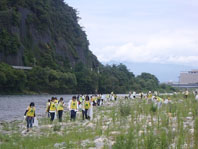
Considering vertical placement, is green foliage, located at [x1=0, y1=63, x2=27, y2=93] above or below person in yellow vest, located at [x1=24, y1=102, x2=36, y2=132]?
above

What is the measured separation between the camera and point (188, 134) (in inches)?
345

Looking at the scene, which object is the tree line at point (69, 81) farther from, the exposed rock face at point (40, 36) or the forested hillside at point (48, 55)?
the exposed rock face at point (40, 36)

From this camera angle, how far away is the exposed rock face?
67.7 m

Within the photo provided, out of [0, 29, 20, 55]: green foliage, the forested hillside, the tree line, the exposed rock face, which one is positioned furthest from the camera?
the exposed rock face

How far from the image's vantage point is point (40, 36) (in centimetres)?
7519

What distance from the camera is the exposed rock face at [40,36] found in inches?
2665

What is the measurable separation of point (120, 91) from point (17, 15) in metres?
34.2

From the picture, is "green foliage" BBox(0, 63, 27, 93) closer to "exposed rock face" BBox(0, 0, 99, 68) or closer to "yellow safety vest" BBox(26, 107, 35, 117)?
"exposed rock face" BBox(0, 0, 99, 68)

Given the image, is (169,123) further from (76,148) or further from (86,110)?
(86,110)

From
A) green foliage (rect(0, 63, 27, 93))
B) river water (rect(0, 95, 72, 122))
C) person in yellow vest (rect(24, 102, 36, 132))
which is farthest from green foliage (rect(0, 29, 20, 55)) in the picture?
person in yellow vest (rect(24, 102, 36, 132))

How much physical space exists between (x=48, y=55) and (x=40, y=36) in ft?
19.9

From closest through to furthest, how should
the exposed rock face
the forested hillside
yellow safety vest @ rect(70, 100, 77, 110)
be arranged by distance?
yellow safety vest @ rect(70, 100, 77, 110)
the forested hillside
the exposed rock face

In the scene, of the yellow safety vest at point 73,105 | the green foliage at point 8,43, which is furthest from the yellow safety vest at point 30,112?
the green foliage at point 8,43

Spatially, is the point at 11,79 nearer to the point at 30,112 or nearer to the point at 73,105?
the point at 73,105
